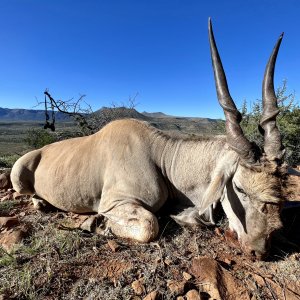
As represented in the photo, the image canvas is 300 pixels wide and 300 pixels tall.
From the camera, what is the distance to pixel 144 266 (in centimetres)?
266

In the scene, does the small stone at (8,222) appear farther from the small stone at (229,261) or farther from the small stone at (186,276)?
the small stone at (229,261)

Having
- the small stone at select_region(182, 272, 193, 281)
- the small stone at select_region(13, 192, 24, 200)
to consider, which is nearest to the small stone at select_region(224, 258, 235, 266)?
the small stone at select_region(182, 272, 193, 281)

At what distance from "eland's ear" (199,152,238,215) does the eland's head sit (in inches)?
1.0

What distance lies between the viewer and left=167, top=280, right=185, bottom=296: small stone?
7.62 feet

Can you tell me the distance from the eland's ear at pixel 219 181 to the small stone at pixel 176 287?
2.95ft

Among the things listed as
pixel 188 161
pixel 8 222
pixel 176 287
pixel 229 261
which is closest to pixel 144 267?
pixel 176 287

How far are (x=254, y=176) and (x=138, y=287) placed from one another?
140 cm

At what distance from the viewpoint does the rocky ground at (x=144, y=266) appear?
2.36 meters

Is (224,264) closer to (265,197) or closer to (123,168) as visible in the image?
(265,197)

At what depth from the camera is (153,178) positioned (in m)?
3.80

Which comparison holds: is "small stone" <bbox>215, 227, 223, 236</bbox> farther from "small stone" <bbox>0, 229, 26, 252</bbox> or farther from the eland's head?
"small stone" <bbox>0, 229, 26, 252</bbox>

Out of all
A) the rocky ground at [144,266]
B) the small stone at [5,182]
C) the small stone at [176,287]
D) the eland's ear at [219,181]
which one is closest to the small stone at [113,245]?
the rocky ground at [144,266]

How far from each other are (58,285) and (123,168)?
5.65 ft

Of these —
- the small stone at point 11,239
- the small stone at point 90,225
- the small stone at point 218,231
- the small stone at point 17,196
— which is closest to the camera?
the small stone at point 11,239
